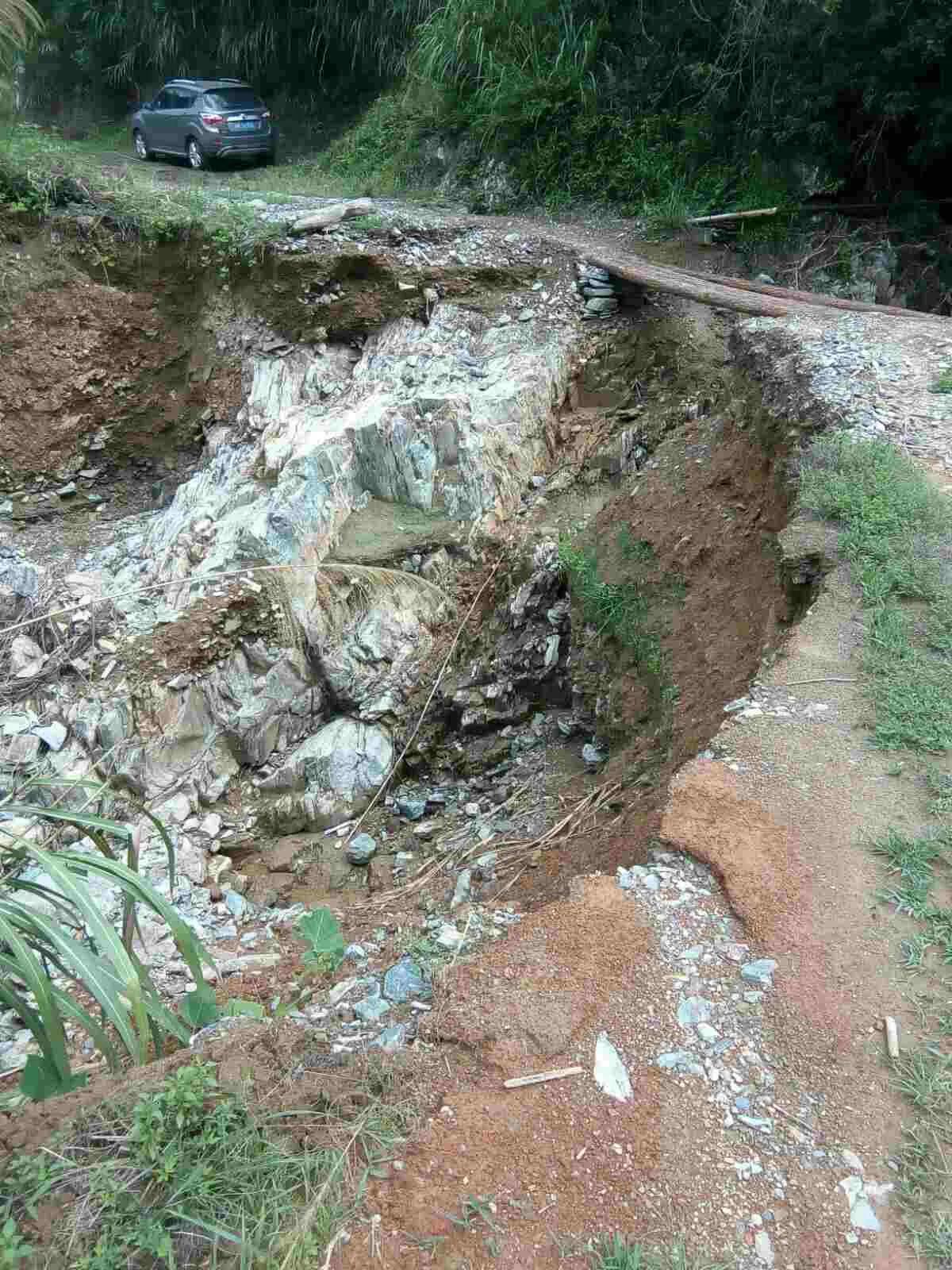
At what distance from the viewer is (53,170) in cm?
941

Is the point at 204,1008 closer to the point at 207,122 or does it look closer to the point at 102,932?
the point at 102,932

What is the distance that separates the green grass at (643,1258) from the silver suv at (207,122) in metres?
14.5

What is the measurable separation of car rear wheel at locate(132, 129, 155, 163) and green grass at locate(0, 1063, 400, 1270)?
1522cm

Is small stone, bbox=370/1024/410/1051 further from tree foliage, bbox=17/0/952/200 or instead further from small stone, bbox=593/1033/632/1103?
tree foliage, bbox=17/0/952/200

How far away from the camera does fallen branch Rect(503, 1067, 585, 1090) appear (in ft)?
7.95

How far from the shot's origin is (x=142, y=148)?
14.1 m

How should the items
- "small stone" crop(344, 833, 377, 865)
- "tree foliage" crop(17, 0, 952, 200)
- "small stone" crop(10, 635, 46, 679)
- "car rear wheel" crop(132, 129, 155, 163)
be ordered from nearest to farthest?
"small stone" crop(344, 833, 377, 865) < "small stone" crop(10, 635, 46, 679) < "tree foliage" crop(17, 0, 952, 200) < "car rear wheel" crop(132, 129, 155, 163)

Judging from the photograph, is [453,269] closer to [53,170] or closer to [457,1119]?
[53,170]

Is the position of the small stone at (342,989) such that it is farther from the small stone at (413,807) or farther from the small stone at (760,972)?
the small stone at (413,807)

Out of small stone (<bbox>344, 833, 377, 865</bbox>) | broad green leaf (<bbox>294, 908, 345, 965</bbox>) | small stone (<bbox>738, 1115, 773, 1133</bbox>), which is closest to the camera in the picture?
small stone (<bbox>738, 1115, 773, 1133</bbox>)

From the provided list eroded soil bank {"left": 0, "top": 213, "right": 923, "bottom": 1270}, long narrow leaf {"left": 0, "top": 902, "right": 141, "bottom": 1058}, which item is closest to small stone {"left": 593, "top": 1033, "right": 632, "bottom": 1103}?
eroded soil bank {"left": 0, "top": 213, "right": 923, "bottom": 1270}

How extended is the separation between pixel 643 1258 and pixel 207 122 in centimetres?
1461

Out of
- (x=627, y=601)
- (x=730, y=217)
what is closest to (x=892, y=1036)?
(x=627, y=601)

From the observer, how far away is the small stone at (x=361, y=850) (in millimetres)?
5926
